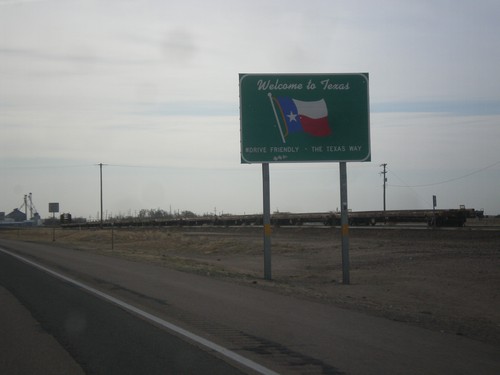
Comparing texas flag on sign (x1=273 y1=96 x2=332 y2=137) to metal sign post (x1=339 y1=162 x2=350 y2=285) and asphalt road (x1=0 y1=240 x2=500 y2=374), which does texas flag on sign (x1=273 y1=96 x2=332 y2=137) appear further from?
asphalt road (x1=0 y1=240 x2=500 y2=374)

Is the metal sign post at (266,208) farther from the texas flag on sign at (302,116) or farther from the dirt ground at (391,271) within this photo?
the texas flag on sign at (302,116)

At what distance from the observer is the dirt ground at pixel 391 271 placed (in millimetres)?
14325

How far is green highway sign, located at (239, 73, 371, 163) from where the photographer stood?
20.5 m

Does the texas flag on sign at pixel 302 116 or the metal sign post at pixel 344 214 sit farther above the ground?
the texas flag on sign at pixel 302 116

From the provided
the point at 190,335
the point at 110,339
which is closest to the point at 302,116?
the point at 190,335

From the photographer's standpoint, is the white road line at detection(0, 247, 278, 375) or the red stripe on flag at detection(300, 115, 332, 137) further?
the red stripe on flag at detection(300, 115, 332, 137)

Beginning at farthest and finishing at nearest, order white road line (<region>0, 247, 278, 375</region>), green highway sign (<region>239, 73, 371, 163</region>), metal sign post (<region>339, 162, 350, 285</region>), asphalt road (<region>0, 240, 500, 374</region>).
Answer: green highway sign (<region>239, 73, 371, 163</region>) < metal sign post (<region>339, 162, 350, 285</region>) < asphalt road (<region>0, 240, 500, 374</region>) < white road line (<region>0, 247, 278, 375</region>)

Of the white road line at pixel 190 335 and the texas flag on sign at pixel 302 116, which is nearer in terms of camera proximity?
the white road line at pixel 190 335

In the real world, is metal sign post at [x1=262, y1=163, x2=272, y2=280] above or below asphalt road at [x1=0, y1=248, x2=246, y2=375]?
above

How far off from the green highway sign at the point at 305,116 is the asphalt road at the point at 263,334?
573cm

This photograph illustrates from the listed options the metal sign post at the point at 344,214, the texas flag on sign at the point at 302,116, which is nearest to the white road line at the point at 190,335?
the metal sign post at the point at 344,214

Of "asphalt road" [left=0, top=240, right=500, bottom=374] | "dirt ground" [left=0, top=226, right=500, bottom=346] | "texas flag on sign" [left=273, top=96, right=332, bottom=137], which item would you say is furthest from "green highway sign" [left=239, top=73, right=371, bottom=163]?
"asphalt road" [left=0, top=240, right=500, bottom=374]

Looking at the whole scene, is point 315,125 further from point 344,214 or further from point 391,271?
point 391,271

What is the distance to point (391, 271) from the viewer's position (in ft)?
83.9
